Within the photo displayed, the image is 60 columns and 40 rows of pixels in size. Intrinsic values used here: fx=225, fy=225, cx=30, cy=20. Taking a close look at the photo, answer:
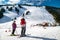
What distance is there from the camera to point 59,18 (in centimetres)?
4759

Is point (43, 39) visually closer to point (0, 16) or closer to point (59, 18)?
Answer: point (59, 18)

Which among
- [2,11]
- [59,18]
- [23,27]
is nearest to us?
[23,27]

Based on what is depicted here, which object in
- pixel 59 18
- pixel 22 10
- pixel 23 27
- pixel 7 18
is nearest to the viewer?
pixel 23 27

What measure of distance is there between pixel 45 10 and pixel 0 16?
689 inches

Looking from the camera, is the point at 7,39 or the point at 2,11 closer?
the point at 7,39

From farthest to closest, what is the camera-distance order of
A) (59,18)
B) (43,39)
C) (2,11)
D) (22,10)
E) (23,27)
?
1. (22,10)
2. (2,11)
3. (59,18)
4. (23,27)
5. (43,39)

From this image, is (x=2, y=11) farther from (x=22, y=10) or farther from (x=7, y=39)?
(x=7, y=39)

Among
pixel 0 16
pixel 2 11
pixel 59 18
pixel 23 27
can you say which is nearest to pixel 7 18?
pixel 0 16

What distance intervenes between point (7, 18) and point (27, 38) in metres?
51.1

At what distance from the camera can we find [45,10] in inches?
3093

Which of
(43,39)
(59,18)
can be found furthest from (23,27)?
(59,18)

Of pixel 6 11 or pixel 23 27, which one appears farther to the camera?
pixel 6 11

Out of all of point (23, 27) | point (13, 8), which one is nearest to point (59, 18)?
point (23, 27)

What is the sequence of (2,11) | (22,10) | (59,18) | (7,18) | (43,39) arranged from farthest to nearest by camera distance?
1. (22,10)
2. (2,11)
3. (7,18)
4. (59,18)
5. (43,39)
